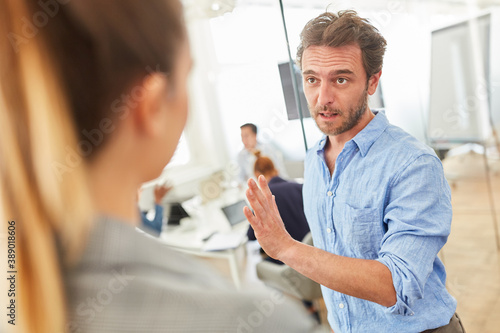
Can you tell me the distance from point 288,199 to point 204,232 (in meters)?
0.96

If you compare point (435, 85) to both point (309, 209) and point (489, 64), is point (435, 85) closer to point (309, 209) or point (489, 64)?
point (489, 64)

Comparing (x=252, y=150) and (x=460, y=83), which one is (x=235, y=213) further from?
(x=460, y=83)

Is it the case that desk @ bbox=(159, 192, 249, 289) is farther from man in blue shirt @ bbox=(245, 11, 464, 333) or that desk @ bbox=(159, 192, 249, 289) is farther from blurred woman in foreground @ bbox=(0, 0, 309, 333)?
blurred woman in foreground @ bbox=(0, 0, 309, 333)

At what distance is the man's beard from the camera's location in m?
1.08

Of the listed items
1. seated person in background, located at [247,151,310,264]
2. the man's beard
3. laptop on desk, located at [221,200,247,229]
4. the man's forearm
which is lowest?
laptop on desk, located at [221,200,247,229]

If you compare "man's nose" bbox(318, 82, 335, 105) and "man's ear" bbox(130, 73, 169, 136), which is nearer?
"man's ear" bbox(130, 73, 169, 136)

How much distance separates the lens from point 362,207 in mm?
1028

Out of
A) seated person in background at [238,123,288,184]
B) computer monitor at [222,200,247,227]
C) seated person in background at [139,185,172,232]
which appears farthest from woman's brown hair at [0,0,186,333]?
computer monitor at [222,200,247,227]

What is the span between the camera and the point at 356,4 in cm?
155

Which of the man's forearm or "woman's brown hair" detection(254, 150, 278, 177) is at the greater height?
"woman's brown hair" detection(254, 150, 278, 177)

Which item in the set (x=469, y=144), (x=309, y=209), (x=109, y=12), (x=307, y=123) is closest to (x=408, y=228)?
(x=309, y=209)

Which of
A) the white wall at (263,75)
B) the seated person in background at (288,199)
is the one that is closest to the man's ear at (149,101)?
the white wall at (263,75)

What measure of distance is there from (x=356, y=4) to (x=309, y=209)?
86cm

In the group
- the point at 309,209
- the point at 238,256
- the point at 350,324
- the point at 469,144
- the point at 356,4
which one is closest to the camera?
the point at 350,324
